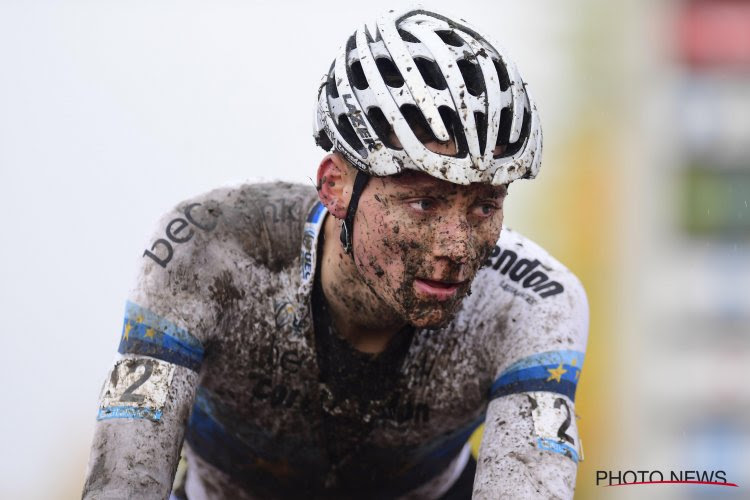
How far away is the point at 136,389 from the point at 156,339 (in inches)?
9.1

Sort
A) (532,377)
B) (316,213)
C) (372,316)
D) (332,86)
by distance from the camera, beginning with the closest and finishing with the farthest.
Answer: (532,377) < (332,86) < (372,316) < (316,213)

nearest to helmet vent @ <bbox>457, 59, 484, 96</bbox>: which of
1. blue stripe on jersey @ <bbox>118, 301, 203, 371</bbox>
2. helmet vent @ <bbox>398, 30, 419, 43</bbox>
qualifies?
helmet vent @ <bbox>398, 30, 419, 43</bbox>

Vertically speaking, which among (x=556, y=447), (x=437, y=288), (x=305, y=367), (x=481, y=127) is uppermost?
(x=481, y=127)

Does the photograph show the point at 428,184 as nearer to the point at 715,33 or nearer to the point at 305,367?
the point at 305,367

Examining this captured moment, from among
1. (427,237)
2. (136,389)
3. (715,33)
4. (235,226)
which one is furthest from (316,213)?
(715,33)

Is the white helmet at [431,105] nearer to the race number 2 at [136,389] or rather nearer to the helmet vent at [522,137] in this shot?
the helmet vent at [522,137]

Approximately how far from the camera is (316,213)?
5.61 m

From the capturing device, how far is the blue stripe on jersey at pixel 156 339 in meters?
5.09

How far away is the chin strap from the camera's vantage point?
4.96 metres

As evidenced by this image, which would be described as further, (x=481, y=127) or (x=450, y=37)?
(x=450, y=37)

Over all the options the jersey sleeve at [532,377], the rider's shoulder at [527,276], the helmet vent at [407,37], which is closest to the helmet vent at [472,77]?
the helmet vent at [407,37]

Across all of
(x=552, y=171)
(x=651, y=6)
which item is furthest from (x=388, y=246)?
(x=552, y=171)

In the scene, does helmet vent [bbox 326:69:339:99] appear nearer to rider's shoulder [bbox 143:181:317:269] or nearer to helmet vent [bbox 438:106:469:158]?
helmet vent [bbox 438:106:469:158]

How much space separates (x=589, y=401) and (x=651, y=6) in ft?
30.6
